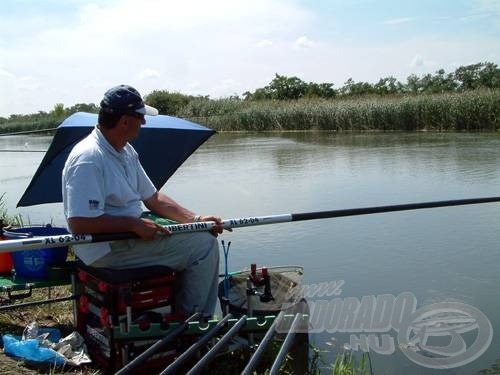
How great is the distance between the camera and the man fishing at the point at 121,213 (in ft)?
8.59

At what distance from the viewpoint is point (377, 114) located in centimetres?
2239

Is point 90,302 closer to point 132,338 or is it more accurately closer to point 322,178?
point 132,338

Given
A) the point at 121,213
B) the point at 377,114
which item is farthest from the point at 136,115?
the point at 377,114

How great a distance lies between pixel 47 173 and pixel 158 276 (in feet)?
4.70

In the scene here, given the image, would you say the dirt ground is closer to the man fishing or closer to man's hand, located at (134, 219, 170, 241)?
the man fishing

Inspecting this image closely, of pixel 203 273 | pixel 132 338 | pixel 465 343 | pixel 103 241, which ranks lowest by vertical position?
pixel 465 343

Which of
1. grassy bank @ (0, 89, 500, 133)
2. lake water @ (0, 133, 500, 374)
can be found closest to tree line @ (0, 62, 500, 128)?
grassy bank @ (0, 89, 500, 133)

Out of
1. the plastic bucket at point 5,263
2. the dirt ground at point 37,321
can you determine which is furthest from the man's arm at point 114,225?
the plastic bucket at point 5,263

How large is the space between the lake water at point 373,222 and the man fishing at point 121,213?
1.17m

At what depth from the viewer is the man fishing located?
2.62 meters

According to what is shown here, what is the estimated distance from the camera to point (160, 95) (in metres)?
40.5

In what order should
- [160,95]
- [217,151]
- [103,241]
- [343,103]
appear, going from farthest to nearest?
[160,95] < [343,103] < [217,151] < [103,241]

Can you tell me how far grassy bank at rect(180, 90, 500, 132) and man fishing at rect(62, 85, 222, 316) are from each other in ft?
61.4

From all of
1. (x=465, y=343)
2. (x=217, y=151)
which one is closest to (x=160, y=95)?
(x=217, y=151)
